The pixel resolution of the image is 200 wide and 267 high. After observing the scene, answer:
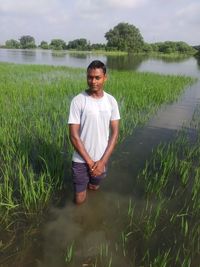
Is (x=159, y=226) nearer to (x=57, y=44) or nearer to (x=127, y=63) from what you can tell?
(x=127, y=63)

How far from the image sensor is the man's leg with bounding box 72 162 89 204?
2732 mm

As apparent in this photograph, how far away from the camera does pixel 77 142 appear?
257 centimetres

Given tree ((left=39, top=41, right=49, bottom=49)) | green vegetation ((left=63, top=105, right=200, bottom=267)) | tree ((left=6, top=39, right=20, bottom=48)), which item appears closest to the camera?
green vegetation ((left=63, top=105, right=200, bottom=267))

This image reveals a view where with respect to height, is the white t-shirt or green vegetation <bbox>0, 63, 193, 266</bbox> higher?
the white t-shirt

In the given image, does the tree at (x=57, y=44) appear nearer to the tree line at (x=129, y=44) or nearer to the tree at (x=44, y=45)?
the tree at (x=44, y=45)

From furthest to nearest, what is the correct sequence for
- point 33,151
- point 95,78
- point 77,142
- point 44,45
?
point 44,45 < point 33,151 < point 77,142 < point 95,78

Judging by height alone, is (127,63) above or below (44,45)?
below

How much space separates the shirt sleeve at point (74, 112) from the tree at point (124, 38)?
7434 cm

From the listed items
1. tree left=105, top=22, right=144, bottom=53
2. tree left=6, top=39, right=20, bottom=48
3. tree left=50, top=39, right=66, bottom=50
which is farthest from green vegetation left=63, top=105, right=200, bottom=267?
tree left=6, top=39, right=20, bottom=48

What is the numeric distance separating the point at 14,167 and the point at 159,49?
284ft

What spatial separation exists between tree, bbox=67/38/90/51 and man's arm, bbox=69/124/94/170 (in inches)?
3612

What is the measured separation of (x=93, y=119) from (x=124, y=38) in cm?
7731

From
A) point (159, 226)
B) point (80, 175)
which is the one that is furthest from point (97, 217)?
point (159, 226)

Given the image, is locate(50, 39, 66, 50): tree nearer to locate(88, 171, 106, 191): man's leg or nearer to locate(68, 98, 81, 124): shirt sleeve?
locate(88, 171, 106, 191): man's leg
